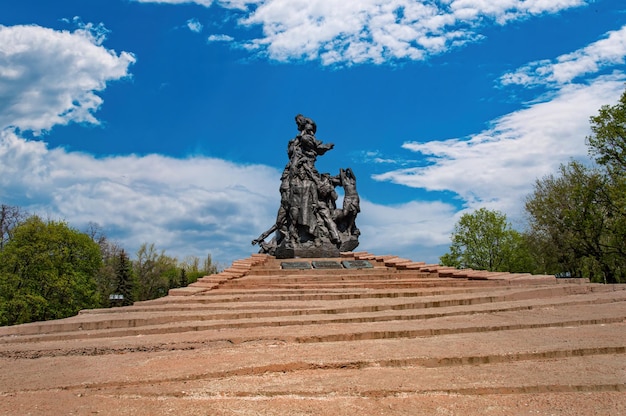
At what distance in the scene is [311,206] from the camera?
19.3m

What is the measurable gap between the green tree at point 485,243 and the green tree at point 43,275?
88.4 feet

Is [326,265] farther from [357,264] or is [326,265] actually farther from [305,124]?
[305,124]

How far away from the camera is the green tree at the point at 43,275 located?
27.3m

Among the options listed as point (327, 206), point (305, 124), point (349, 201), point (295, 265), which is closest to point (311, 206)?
point (327, 206)

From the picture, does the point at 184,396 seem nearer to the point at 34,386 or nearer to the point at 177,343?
the point at 34,386

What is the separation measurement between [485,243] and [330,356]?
37.1m

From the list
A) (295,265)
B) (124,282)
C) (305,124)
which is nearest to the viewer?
(295,265)

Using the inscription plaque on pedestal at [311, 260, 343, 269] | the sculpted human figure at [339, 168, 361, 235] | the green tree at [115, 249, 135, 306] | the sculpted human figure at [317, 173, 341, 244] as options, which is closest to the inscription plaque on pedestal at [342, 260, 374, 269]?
the inscription plaque on pedestal at [311, 260, 343, 269]

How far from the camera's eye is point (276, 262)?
55.2 ft

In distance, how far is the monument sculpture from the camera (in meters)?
19.0

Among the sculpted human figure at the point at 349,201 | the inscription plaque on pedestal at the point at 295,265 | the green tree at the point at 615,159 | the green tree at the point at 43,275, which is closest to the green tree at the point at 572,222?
the green tree at the point at 615,159

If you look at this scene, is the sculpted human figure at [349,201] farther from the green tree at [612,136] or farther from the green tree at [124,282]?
the green tree at [124,282]

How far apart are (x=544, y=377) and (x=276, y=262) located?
12902 mm

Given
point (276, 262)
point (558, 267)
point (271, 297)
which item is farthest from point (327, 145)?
point (558, 267)
